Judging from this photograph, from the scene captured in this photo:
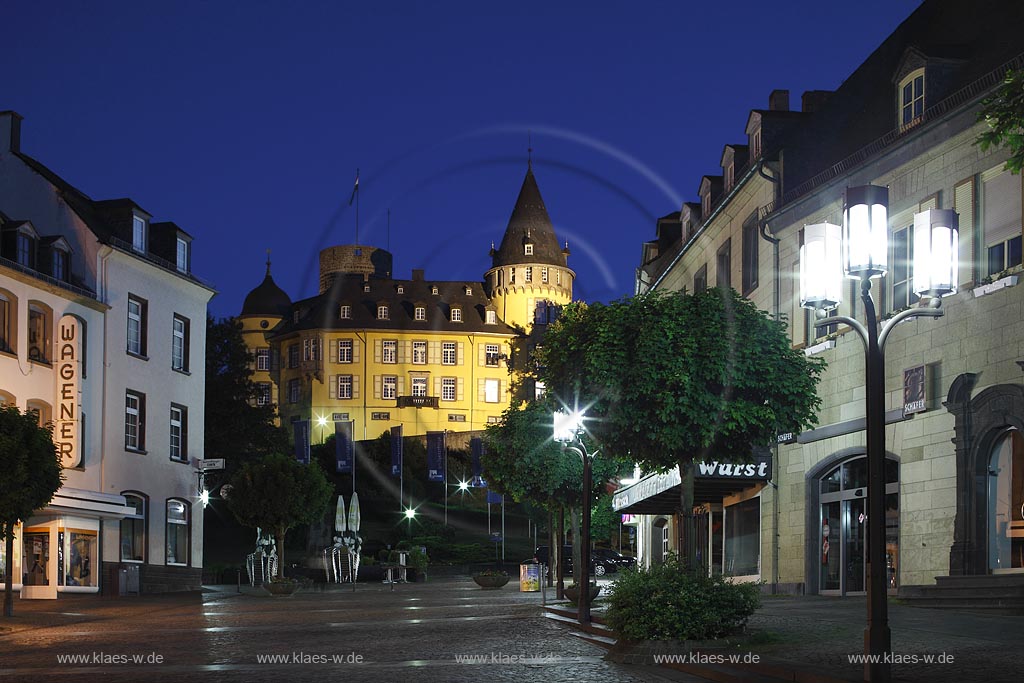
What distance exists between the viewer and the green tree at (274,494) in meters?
48.4

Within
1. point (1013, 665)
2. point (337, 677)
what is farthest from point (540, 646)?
point (1013, 665)

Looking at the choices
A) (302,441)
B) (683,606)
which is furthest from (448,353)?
(683,606)

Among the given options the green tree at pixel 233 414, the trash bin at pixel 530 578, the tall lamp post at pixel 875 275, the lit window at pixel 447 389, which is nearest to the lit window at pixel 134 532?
the trash bin at pixel 530 578

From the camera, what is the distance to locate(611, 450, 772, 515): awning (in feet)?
108

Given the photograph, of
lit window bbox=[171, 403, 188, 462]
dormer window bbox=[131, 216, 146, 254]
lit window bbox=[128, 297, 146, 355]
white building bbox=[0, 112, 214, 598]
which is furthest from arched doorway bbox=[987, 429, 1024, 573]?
→ lit window bbox=[171, 403, 188, 462]

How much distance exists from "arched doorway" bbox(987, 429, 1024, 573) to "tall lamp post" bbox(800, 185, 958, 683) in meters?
10.9

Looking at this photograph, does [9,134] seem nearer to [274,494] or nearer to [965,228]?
[274,494]

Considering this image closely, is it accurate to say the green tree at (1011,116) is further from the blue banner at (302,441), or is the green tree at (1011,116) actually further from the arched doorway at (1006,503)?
the blue banner at (302,441)

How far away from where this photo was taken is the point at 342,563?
5962 cm

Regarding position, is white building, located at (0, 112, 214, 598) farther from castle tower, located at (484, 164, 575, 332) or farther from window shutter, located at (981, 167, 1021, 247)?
castle tower, located at (484, 164, 575, 332)

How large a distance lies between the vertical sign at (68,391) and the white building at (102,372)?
4 centimetres

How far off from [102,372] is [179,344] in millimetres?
6285

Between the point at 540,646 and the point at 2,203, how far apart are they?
105 feet

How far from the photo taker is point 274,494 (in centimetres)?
4838
